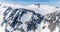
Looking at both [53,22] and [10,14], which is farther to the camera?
[10,14]

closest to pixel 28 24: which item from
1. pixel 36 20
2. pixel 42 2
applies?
pixel 36 20

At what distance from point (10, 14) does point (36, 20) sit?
18 cm

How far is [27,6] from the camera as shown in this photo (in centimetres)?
87

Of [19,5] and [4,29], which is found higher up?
[19,5]

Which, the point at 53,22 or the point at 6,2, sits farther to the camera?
the point at 6,2

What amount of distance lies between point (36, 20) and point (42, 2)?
113 millimetres

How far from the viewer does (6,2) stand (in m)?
0.93

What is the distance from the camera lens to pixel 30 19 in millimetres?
832

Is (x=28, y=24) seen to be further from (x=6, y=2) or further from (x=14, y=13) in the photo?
(x=6, y=2)

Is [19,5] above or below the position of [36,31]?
above

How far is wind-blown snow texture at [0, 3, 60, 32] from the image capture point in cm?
78

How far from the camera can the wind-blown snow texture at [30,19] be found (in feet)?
2.54

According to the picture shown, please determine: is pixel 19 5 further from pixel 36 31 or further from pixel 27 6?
pixel 36 31

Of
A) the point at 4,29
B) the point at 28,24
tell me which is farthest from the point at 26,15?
the point at 4,29
